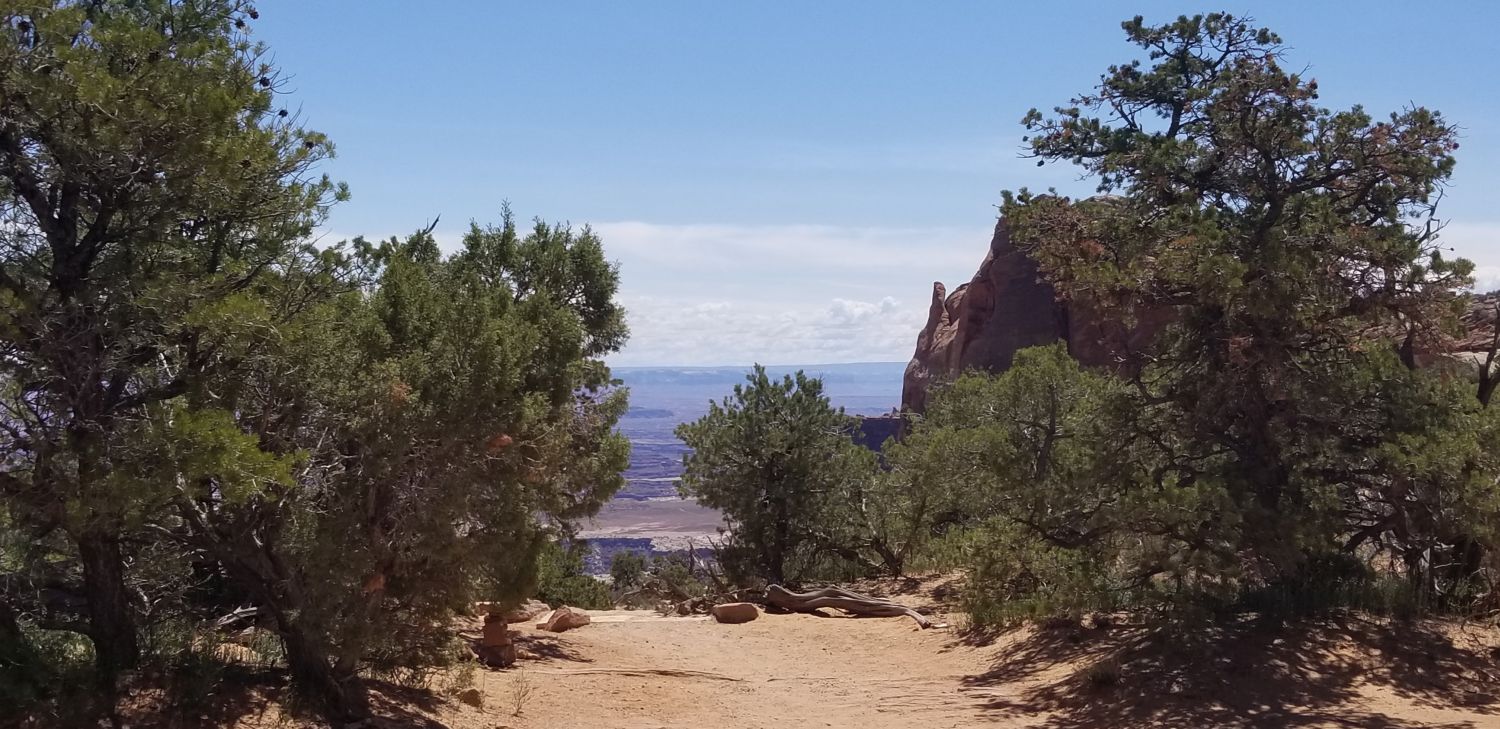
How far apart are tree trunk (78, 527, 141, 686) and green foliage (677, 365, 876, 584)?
19545 millimetres

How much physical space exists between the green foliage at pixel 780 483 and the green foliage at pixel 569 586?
3323mm

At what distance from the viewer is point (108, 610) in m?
8.27

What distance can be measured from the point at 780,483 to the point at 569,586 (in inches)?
222

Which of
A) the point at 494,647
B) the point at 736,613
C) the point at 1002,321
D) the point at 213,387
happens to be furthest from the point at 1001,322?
the point at 213,387

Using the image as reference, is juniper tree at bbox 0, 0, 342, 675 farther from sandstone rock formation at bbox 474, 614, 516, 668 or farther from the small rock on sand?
the small rock on sand

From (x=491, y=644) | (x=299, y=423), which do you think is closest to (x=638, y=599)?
(x=491, y=644)

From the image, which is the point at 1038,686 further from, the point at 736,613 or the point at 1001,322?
the point at 1001,322

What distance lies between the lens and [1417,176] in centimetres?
1215

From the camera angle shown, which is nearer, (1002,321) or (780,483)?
(780,483)

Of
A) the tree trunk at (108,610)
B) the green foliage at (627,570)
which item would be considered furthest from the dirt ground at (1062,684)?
the green foliage at (627,570)

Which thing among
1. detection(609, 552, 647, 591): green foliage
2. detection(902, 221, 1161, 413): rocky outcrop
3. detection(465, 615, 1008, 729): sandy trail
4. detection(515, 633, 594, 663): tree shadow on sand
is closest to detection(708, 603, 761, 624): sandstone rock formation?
detection(465, 615, 1008, 729): sandy trail

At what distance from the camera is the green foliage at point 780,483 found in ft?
90.3

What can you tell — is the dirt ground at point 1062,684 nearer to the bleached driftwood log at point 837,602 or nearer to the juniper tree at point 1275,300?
the juniper tree at point 1275,300

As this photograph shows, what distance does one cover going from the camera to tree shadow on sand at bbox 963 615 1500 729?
1047cm
